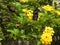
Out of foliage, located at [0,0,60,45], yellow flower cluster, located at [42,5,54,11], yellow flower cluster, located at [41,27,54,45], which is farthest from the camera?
yellow flower cluster, located at [42,5,54,11]

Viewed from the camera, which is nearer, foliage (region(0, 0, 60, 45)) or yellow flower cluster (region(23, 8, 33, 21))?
foliage (region(0, 0, 60, 45))

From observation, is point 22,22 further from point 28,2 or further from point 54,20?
point 28,2

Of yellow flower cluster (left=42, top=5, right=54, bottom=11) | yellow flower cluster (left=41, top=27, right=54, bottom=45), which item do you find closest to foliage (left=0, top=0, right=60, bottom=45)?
yellow flower cluster (left=42, top=5, right=54, bottom=11)

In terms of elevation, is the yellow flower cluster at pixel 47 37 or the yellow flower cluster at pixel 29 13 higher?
the yellow flower cluster at pixel 29 13

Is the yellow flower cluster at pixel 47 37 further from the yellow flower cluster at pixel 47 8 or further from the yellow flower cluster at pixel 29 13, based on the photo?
the yellow flower cluster at pixel 47 8

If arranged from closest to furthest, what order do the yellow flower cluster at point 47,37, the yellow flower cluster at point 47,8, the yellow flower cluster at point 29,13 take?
the yellow flower cluster at point 47,37
the yellow flower cluster at point 29,13
the yellow flower cluster at point 47,8

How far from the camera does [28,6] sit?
988 centimetres

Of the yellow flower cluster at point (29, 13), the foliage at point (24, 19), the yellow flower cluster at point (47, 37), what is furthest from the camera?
the yellow flower cluster at point (29, 13)

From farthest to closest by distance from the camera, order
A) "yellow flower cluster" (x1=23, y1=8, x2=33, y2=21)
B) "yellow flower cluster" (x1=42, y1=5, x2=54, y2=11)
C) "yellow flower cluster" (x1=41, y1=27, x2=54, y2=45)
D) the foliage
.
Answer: "yellow flower cluster" (x1=42, y1=5, x2=54, y2=11) → "yellow flower cluster" (x1=23, y1=8, x2=33, y2=21) → the foliage → "yellow flower cluster" (x1=41, y1=27, x2=54, y2=45)

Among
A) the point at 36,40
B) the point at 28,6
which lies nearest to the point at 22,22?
the point at 36,40

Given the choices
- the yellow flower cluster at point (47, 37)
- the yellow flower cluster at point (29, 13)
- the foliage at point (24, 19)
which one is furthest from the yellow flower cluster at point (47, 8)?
the yellow flower cluster at point (47, 37)

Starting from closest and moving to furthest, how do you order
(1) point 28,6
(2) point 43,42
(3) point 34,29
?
(2) point 43,42, (3) point 34,29, (1) point 28,6

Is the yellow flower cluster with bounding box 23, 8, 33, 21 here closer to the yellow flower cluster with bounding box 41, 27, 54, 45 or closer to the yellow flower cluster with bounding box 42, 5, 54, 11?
the yellow flower cluster with bounding box 42, 5, 54, 11

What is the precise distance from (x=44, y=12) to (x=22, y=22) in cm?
141
